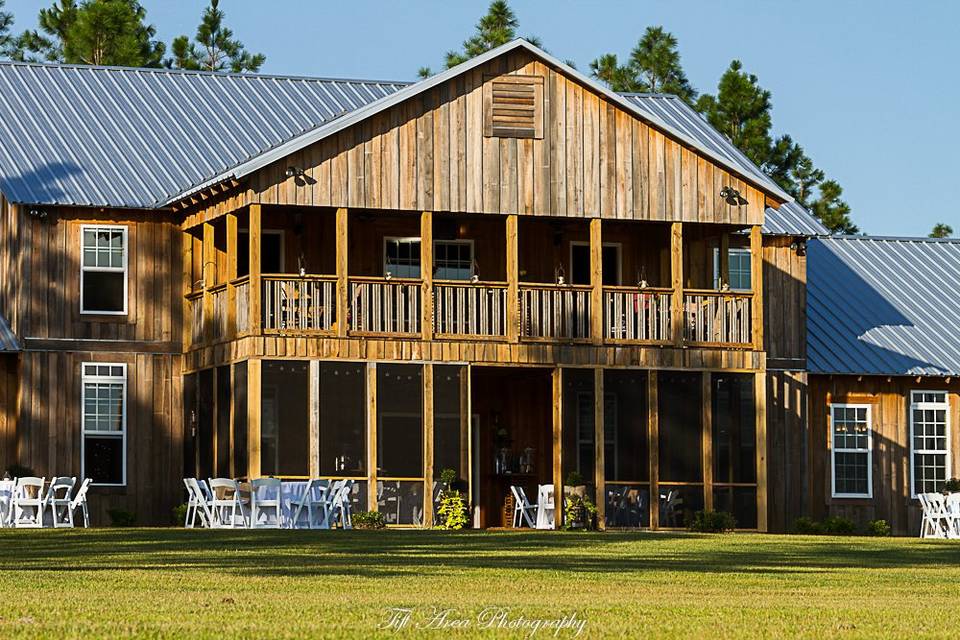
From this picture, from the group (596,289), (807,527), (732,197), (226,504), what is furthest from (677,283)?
(226,504)

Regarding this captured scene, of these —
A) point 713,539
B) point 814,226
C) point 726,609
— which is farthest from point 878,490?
point 726,609

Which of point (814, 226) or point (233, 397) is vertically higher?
point (814, 226)

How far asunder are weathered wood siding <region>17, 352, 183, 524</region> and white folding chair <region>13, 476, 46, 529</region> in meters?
1.77

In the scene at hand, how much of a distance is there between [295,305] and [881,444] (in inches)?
441

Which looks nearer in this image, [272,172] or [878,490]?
[272,172]

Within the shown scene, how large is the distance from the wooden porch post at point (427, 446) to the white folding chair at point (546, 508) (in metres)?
1.87

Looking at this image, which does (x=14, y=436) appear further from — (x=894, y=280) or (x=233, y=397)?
(x=894, y=280)

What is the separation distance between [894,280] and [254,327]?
14128 mm

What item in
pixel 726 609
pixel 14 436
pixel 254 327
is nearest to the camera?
pixel 726 609

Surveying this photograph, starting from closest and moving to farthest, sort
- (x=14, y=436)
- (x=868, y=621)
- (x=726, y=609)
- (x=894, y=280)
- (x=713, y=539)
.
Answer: (x=868, y=621) < (x=726, y=609) < (x=713, y=539) < (x=14, y=436) < (x=894, y=280)

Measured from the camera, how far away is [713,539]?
2586 centimetres

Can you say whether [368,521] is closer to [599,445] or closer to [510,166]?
[599,445]

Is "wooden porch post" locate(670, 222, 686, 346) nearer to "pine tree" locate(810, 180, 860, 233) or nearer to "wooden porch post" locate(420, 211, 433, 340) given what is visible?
"wooden porch post" locate(420, 211, 433, 340)

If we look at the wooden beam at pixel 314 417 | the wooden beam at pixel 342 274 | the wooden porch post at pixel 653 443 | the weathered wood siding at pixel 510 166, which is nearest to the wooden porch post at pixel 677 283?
the weathered wood siding at pixel 510 166
